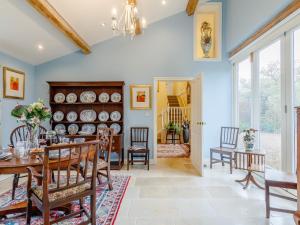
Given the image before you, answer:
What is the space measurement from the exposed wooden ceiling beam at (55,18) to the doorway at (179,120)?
2070 millimetres

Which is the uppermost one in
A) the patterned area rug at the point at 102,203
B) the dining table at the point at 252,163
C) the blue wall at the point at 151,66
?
the blue wall at the point at 151,66

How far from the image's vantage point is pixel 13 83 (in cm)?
429

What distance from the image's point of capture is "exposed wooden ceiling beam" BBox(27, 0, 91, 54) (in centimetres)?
289

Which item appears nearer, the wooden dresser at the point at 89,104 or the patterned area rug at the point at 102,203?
the patterned area rug at the point at 102,203

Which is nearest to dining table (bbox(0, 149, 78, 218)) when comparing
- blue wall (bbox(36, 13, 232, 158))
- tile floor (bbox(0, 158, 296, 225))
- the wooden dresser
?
tile floor (bbox(0, 158, 296, 225))

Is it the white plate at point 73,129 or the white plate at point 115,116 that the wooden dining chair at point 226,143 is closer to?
the white plate at point 115,116

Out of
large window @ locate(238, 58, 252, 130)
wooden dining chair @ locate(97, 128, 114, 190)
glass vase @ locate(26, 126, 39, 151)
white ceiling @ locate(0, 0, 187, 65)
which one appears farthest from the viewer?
large window @ locate(238, 58, 252, 130)

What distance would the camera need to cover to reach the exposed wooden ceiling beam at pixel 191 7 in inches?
179

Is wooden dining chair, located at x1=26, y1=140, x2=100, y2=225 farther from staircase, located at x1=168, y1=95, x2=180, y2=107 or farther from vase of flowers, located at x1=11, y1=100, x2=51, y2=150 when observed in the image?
staircase, located at x1=168, y1=95, x2=180, y2=107

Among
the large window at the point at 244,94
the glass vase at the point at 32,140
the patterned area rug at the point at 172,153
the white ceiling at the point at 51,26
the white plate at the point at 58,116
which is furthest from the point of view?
the patterned area rug at the point at 172,153

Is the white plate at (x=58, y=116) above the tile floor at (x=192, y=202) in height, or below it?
above

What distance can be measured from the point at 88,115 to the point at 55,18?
2.44 m

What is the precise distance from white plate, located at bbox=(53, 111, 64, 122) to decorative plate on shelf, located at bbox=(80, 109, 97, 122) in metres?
0.49

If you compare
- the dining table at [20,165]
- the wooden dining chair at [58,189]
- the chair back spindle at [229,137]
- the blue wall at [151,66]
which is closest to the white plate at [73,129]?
the blue wall at [151,66]
